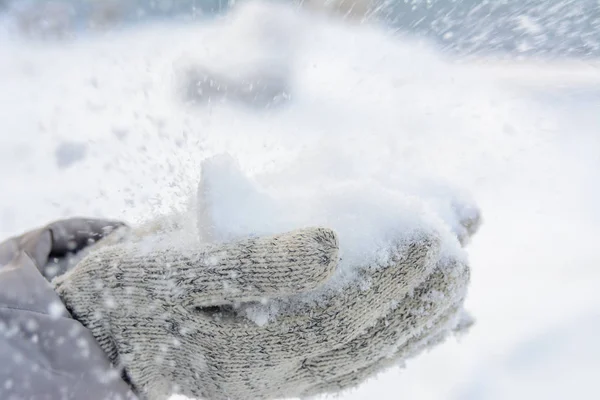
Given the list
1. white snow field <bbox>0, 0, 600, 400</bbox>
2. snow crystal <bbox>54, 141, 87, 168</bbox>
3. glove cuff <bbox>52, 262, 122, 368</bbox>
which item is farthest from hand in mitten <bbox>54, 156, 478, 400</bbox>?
snow crystal <bbox>54, 141, 87, 168</bbox>

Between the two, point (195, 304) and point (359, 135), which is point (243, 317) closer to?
point (195, 304)

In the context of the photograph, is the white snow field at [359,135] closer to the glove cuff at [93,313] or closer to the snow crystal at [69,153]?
the snow crystal at [69,153]

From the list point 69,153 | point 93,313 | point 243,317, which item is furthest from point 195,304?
point 69,153

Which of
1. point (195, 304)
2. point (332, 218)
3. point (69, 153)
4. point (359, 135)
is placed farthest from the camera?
point (69, 153)

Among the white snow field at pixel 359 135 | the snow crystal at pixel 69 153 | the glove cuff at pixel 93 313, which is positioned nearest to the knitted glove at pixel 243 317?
the glove cuff at pixel 93 313

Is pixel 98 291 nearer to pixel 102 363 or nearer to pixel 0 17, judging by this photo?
pixel 102 363

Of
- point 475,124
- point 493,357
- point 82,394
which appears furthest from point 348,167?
point 475,124

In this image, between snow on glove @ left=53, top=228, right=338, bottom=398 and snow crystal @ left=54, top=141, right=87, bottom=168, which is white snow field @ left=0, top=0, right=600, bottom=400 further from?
snow on glove @ left=53, top=228, right=338, bottom=398

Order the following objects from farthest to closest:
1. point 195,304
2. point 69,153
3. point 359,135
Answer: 1. point 69,153
2. point 359,135
3. point 195,304
